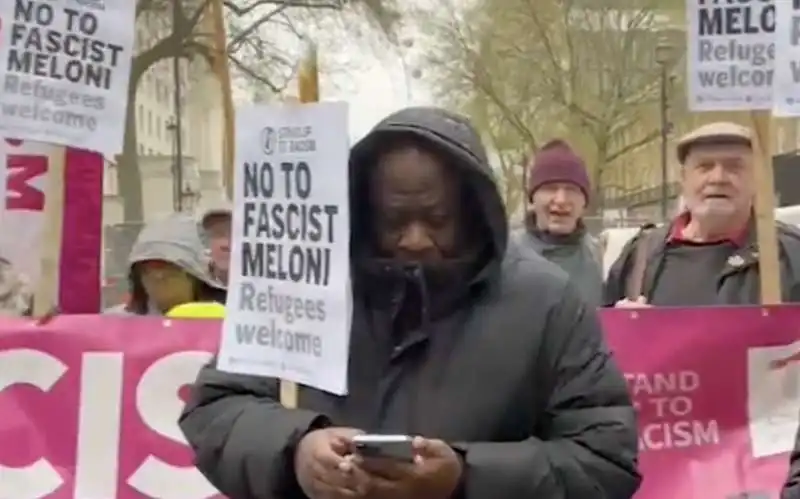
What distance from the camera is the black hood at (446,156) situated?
2.69 m

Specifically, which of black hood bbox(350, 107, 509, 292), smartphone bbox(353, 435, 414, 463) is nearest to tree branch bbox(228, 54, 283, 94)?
black hood bbox(350, 107, 509, 292)

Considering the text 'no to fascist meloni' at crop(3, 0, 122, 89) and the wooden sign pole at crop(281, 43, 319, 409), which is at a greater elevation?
the text 'no to fascist meloni' at crop(3, 0, 122, 89)

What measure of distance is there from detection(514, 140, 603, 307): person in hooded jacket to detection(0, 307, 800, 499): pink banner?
0.94 meters

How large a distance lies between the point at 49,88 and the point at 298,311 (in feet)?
5.49

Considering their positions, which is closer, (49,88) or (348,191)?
(348,191)

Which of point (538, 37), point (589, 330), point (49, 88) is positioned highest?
point (538, 37)

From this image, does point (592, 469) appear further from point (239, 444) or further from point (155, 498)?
point (155, 498)

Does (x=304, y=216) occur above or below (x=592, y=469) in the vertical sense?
above

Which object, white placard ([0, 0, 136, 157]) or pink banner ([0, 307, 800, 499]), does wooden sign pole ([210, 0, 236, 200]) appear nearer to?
white placard ([0, 0, 136, 157])

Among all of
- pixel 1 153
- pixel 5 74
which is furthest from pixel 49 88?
pixel 1 153

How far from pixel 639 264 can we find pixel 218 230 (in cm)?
182

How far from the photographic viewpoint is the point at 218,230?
5.86 m

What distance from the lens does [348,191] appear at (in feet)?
9.06

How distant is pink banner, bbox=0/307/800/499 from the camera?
4.47 metres
